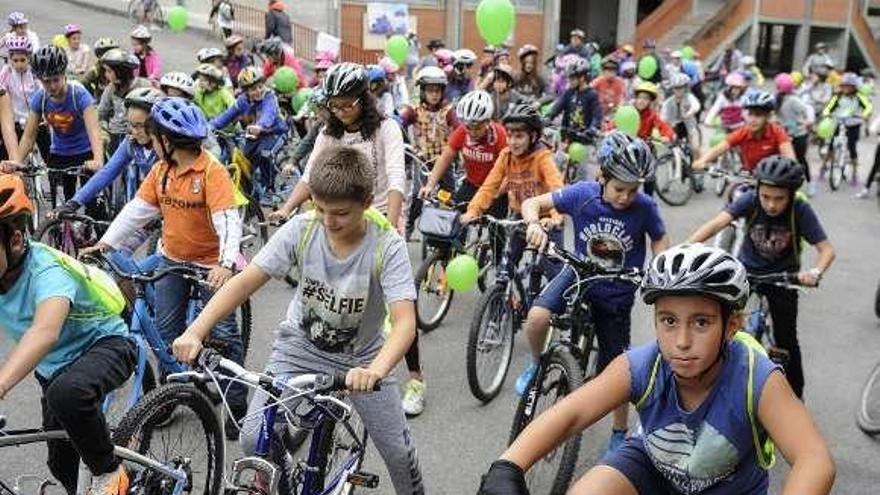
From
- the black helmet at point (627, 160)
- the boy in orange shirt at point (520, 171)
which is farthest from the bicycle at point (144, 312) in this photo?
the black helmet at point (627, 160)

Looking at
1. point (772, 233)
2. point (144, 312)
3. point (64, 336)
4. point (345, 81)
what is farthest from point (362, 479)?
point (772, 233)

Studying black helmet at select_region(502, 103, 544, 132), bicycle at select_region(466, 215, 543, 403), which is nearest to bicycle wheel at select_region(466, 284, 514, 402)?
bicycle at select_region(466, 215, 543, 403)

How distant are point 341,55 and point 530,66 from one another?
1082 centimetres

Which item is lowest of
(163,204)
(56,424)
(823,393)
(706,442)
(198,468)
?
(823,393)

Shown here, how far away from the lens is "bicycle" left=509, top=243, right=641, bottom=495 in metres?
4.58

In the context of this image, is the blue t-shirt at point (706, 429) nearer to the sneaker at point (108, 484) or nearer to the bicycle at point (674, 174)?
the sneaker at point (108, 484)

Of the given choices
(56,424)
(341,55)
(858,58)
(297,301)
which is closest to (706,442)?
(297,301)

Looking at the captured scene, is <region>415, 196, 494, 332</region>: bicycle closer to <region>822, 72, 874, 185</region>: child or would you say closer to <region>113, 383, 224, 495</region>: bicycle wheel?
<region>113, 383, 224, 495</region>: bicycle wheel

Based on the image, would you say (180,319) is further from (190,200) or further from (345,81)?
(345,81)

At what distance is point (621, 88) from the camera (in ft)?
45.8

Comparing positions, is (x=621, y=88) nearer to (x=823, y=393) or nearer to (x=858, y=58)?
(x=823, y=393)

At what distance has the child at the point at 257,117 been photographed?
31.4 feet

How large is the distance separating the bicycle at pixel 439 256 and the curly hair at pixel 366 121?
114 centimetres

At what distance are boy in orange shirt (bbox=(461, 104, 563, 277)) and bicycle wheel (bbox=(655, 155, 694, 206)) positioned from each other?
6871 millimetres
